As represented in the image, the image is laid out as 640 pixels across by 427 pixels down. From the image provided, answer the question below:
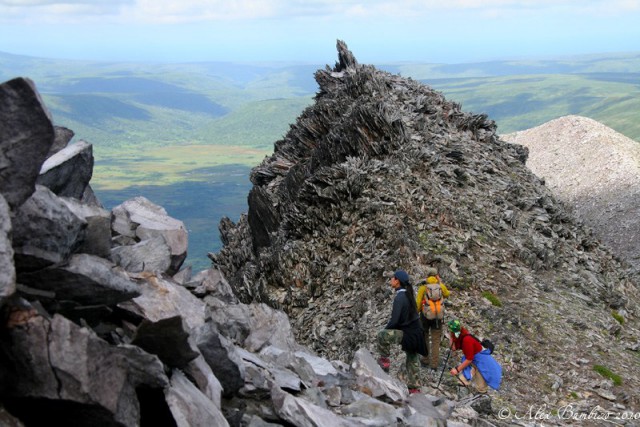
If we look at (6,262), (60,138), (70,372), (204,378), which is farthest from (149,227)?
(70,372)

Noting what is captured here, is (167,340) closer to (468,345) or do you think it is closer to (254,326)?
(254,326)

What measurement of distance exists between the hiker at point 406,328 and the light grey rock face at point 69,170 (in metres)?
8.98

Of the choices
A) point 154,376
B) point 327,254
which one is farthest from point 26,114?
point 327,254

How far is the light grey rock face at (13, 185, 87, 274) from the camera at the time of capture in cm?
984

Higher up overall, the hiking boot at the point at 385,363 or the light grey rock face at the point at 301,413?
the light grey rock face at the point at 301,413

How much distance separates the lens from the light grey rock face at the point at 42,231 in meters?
9.84

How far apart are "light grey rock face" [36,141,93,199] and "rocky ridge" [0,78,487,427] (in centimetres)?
3

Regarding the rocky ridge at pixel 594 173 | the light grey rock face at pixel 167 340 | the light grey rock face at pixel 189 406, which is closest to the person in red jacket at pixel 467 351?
the light grey rock face at pixel 189 406

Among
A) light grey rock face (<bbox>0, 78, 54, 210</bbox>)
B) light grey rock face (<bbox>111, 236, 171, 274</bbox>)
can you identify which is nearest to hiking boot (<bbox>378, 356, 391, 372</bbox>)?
light grey rock face (<bbox>111, 236, 171, 274</bbox>)

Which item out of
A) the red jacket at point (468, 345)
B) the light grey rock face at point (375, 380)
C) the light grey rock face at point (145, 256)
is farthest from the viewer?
the red jacket at point (468, 345)

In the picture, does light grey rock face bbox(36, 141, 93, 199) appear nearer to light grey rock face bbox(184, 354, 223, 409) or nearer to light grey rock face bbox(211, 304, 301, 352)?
light grey rock face bbox(211, 304, 301, 352)

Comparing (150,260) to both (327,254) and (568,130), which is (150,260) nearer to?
(327,254)

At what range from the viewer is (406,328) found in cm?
1922

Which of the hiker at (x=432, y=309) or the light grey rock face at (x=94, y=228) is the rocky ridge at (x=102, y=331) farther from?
the hiker at (x=432, y=309)
